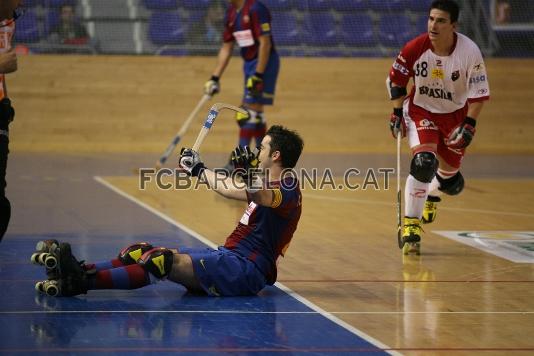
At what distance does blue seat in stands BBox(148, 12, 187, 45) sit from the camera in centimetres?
1596

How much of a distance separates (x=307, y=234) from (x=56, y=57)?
7.83 meters

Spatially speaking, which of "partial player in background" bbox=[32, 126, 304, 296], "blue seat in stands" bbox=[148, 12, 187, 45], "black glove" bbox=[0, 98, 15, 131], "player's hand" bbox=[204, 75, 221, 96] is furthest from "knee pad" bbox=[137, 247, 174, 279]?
"blue seat in stands" bbox=[148, 12, 187, 45]

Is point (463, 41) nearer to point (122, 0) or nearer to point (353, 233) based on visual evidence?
point (353, 233)

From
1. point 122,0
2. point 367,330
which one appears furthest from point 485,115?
point 367,330

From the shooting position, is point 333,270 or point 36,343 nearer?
point 36,343

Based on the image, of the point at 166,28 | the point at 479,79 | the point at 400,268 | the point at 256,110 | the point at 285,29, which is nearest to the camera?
the point at 400,268

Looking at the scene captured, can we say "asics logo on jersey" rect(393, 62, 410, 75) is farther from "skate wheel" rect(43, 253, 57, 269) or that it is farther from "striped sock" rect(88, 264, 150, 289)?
"skate wheel" rect(43, 253, 57, 269)

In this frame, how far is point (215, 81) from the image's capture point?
12156 millimetres

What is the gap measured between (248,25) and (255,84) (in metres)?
0.76

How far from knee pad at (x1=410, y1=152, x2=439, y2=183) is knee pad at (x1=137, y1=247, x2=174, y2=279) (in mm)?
2531

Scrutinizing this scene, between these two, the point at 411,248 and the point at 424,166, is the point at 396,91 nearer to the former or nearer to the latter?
the point at 424,166

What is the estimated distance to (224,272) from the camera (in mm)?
5906

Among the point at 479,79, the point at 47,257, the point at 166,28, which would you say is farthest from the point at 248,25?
the point at 47,257

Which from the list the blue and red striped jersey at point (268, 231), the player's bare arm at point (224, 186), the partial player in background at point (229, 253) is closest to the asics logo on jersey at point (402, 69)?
the partial player in background at point (229, 253)
